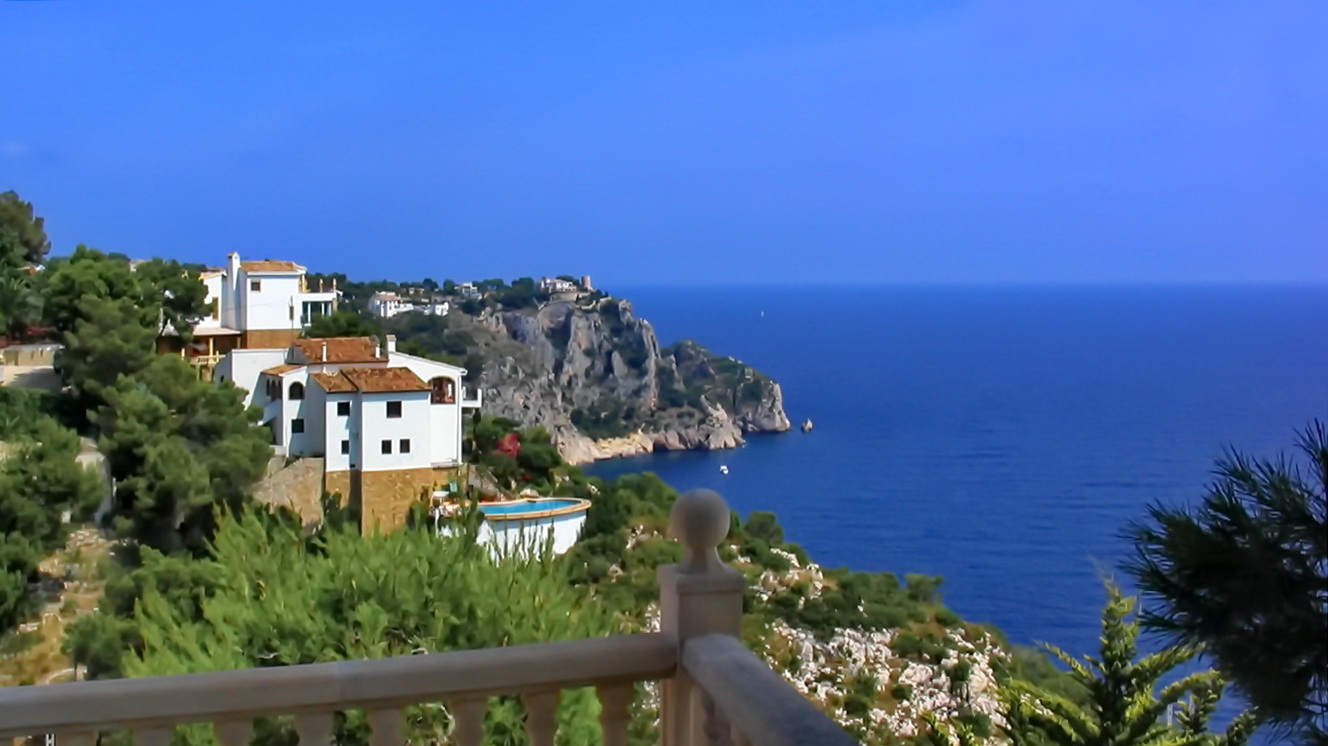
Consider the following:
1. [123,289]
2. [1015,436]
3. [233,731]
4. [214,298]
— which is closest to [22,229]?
[214,298]

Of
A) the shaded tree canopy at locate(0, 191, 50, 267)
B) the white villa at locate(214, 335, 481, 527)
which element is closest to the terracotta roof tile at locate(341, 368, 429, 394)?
the white villa at locate(214, 335, 481, 527)

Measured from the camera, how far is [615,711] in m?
1.68

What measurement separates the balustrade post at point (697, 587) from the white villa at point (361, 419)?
19621 millimetres

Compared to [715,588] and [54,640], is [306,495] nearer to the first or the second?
[54,640]

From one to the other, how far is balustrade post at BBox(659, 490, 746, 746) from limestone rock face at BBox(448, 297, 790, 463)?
32682 mm

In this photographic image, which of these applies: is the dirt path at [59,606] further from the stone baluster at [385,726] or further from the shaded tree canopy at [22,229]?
the stone baluster at [385,726]

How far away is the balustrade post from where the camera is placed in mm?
1585

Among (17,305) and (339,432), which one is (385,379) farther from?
(17,305)

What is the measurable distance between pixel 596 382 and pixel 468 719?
3970cm

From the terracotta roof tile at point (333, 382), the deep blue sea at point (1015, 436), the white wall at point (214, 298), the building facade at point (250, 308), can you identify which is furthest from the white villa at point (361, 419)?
the deep blue sea at point (1015, 436)

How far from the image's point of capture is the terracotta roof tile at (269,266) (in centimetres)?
2384

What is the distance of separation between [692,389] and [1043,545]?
54.8 feet

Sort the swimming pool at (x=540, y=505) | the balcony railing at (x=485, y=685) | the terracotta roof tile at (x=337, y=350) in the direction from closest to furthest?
the balcony railing at (x=485, y=685) → the swimming pool at (x=540, y=505) → the terracotta roof tile at (x=337, y=350)

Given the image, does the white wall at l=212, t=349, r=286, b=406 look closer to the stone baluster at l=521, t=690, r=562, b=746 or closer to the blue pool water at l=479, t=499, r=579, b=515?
the blue pool water at l=479, t=499, r=579, b=515
